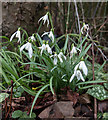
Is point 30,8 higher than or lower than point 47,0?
lower

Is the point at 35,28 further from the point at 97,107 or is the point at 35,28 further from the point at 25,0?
the point at 97,107

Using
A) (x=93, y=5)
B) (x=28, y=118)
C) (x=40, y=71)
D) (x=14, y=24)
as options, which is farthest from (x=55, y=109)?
(x=93, y=5)

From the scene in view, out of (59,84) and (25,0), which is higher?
(25,0)

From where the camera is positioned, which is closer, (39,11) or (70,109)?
(70,109)

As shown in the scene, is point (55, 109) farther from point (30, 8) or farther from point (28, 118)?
point (30, 8)

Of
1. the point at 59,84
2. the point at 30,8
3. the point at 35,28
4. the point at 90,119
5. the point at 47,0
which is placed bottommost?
the point at 90,119

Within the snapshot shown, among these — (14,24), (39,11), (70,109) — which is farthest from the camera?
(39,11)

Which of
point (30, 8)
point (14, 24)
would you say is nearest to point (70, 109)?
point (14, 24)

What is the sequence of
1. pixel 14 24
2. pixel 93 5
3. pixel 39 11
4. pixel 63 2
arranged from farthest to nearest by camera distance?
pixel 93 5 < pixel 63 2 < pixel 39 11 < pixel 14 24

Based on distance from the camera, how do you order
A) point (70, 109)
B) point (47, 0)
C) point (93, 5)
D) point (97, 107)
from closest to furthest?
point (70, 109), point (97, 107), point (47, 0), point (93, 5)
